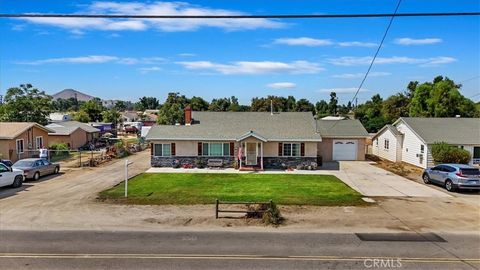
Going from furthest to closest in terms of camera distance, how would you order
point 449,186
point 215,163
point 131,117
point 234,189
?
point 131,117, point 215,163, point 449,186, point 234,189

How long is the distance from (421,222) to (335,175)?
46.6ft

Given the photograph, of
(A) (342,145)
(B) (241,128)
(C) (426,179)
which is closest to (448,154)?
(C) (426,179)

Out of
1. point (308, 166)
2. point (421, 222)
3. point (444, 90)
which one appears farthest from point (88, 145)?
point (444, 90)

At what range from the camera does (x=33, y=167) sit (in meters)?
28.1

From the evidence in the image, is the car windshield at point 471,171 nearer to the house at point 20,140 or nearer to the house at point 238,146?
the house at point 238,146

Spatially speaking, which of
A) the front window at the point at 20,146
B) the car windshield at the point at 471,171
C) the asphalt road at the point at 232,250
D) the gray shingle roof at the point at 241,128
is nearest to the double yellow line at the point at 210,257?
the asphalt road at the point at 232,250

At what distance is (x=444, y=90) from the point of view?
59.3m

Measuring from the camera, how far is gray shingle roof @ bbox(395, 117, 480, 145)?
35219 millimetres

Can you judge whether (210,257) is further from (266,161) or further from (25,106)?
(25,106)

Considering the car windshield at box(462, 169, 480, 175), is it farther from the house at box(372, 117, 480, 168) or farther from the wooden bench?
the wooden bench

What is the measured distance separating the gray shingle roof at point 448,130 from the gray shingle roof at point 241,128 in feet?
32.0

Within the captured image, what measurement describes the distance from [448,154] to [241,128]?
17593mm

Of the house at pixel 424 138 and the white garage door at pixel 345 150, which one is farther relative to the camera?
the white garage door at pixel 345 150

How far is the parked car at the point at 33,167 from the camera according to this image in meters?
27.5
